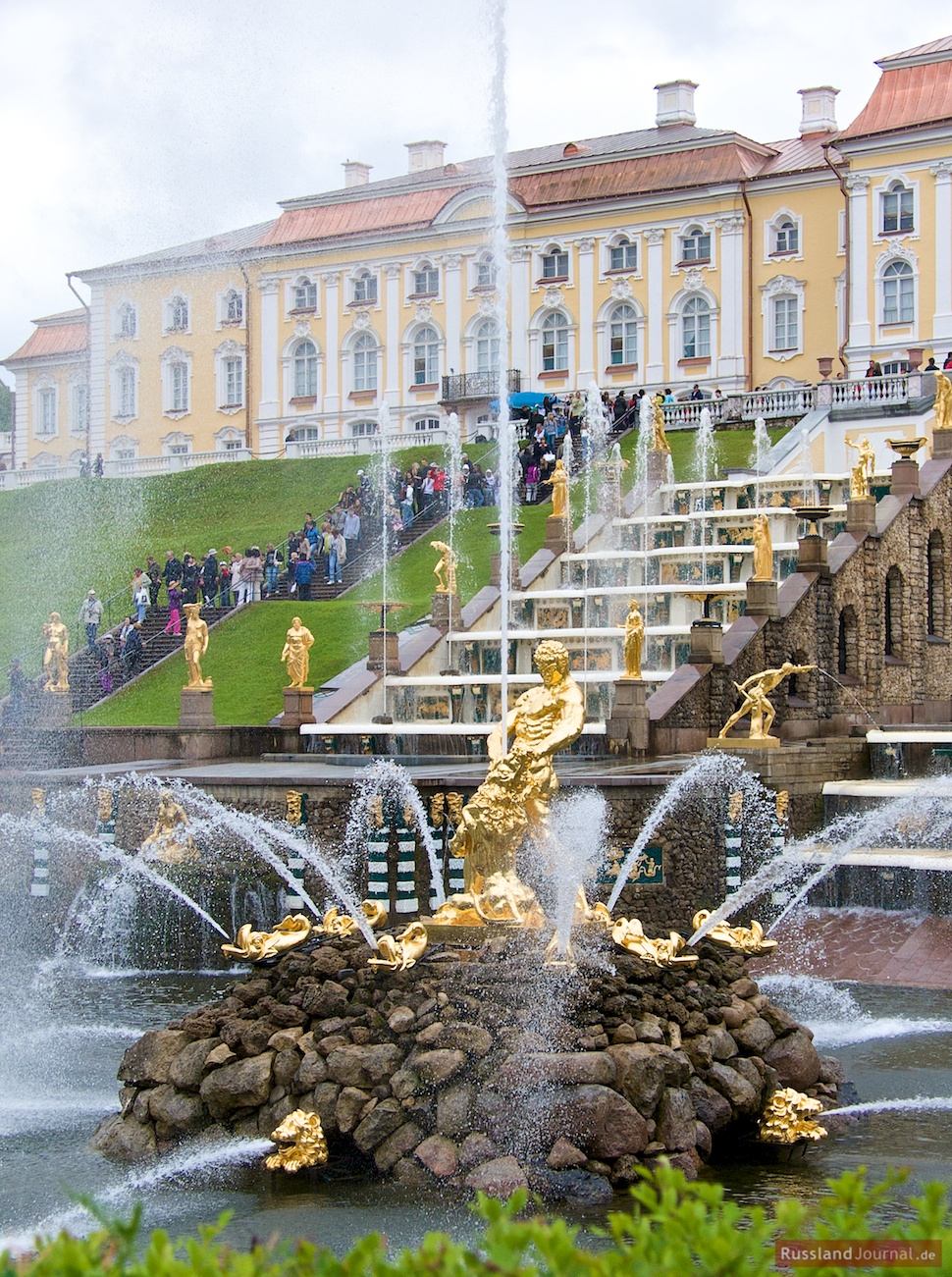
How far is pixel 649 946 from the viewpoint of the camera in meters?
13.4

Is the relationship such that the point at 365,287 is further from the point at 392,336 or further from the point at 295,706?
the point at 295,706

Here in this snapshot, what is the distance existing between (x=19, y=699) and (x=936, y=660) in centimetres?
1713

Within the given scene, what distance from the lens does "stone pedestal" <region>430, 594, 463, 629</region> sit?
33156 mm

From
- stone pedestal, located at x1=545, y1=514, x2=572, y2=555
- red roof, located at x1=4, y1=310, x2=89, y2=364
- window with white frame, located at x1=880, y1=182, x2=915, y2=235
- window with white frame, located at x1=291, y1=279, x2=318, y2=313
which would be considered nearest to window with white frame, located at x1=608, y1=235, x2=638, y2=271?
window with white frame, located at x1=880, y1=182, x2=915, y2=235

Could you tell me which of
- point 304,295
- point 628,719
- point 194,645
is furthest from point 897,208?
point 628,719

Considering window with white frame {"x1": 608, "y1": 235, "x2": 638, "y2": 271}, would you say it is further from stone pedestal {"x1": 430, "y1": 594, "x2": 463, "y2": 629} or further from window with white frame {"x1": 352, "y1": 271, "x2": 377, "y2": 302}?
stone pedestal {"x1": 430, "y1": 594, "x2": 463, "y2": 629}

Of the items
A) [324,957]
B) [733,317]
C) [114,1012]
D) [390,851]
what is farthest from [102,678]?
[733,317]

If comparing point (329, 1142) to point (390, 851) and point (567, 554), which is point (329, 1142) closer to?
point (390, 851)

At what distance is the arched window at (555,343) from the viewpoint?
199ft

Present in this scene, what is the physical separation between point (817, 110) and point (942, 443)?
27.6 meters

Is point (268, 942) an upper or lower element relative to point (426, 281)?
lower

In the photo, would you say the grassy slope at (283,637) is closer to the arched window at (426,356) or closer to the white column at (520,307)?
the white column at (520,307)

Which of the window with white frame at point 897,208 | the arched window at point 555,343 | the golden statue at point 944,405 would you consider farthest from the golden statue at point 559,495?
the arched window at point 555,343

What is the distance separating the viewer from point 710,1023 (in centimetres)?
1320
